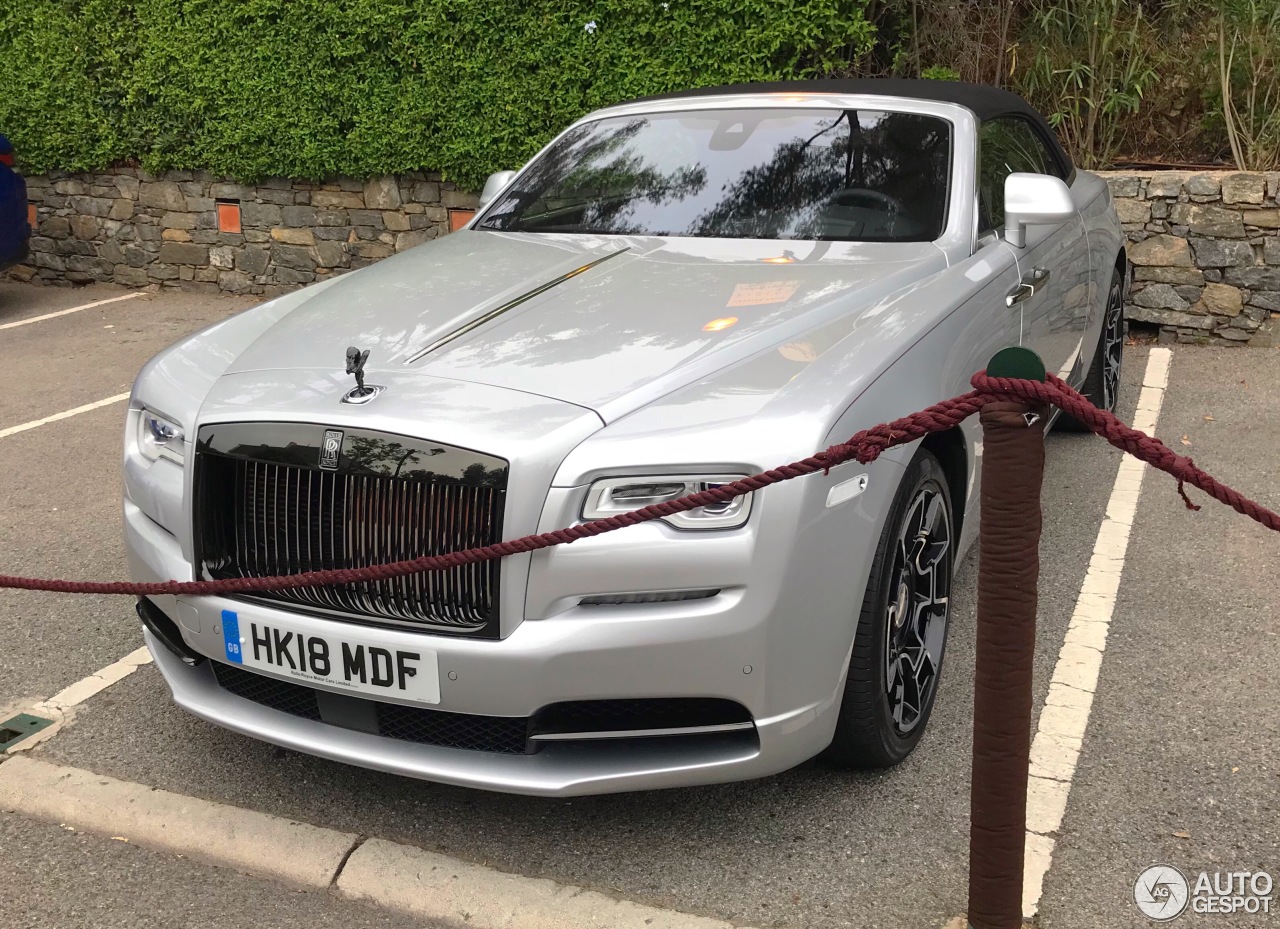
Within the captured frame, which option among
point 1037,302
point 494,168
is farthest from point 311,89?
point 1037,302

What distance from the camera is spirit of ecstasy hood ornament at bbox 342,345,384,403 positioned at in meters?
2.71

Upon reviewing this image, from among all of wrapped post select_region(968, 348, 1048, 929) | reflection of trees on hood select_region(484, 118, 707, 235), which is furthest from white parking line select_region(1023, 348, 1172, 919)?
reflection of trees on hood select_region(484, 118, 707, 235)

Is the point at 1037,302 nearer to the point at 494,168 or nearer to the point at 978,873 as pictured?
the point at 978,873

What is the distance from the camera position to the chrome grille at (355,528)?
2.54 meters

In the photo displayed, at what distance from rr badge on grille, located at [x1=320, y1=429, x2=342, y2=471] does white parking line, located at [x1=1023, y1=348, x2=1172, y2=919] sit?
169 cm

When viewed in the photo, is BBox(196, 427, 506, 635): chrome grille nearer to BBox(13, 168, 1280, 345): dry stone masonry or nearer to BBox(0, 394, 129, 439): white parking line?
BBox(0, 394, 129, 439): white parking line

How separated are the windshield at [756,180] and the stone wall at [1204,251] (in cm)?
382

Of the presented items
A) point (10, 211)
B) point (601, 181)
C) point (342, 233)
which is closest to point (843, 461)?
point (601, 181)

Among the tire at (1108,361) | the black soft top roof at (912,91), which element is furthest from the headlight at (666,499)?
the tire at (1108,361)

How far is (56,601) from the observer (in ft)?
14.0

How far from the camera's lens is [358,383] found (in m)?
2.76

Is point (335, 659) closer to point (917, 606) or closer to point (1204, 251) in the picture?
point (917, 606)

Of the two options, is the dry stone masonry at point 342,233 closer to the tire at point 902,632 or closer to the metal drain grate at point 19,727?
the tire at point 902,632

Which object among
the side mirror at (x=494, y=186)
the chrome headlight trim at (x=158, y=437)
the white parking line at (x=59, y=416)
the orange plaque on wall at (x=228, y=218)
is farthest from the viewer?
the orange plaque on wall at (x=228, y=218)
